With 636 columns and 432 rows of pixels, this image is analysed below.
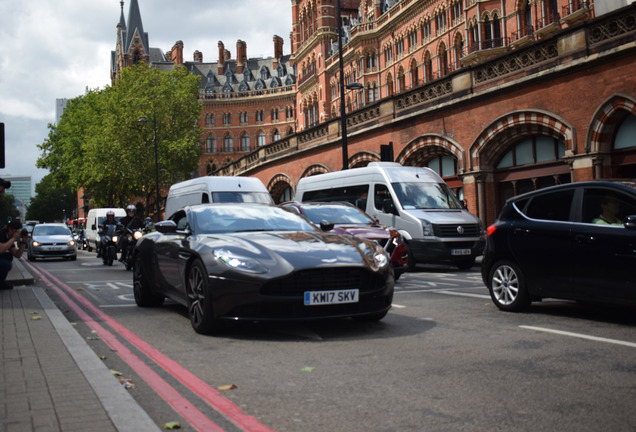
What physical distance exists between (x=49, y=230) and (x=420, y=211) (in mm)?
19006

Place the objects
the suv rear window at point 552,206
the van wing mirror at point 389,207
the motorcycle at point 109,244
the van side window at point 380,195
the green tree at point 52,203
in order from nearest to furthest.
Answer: the suv rear window at point 552,206, the van wing mirror at point 389,207, the van side window at point 380,195, the motorcycle at point 109,244, the green tree at point 52,203

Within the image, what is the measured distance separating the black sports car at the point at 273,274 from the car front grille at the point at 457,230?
7751mm

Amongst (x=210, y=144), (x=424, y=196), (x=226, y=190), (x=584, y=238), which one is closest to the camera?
(x=584, y=238)

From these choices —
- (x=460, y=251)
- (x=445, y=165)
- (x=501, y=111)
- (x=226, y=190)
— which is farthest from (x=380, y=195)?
(x=445, y=165)

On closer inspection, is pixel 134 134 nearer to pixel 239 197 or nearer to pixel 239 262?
pixel 239 197

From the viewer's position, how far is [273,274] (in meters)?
6.30

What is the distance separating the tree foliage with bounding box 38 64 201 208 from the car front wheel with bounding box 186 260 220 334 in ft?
150

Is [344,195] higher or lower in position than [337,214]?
higher

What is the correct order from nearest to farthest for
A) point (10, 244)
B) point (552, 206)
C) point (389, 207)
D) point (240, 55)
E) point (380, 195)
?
point (552, 206) → point (10, 244) → point (389, 207) → point (380, 195) → point (240, 55)

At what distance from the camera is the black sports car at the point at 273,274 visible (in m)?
6.37

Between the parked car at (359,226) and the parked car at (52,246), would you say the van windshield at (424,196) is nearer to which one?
the parked car at (359,226)

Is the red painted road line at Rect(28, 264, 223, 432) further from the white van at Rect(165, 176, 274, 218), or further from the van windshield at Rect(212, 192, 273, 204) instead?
the white van at Rect(165, 176, 274, 218)

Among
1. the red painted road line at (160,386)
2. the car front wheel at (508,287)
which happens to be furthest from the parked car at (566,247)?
the red painted road line at (160,386)

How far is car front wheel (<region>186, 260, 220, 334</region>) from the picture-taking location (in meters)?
6.69
